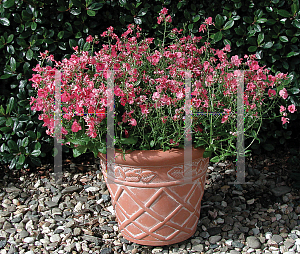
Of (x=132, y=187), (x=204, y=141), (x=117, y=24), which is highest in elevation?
(x=117, y=24)

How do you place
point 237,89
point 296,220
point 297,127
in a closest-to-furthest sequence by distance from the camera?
point 237,89, point 296,220, point 297,127

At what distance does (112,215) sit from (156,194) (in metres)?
0.60

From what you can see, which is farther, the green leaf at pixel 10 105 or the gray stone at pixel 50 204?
the green leaf at pixel 10 105

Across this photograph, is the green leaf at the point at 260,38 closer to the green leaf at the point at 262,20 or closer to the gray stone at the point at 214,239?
the green leaf at the point at 262,20

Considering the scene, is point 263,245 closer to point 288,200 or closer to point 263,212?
point 263,212

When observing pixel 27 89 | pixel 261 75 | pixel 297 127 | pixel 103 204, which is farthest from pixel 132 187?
pixel 297 127

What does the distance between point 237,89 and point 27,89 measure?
169 cm

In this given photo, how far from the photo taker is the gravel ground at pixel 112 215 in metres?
1.85

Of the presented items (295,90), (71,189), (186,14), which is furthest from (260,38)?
(71,189)

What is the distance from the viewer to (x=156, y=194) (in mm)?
1680

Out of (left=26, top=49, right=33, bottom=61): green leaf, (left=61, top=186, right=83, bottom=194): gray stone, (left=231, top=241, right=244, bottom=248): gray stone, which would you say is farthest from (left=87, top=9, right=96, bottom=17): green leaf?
(left=231, top=241, right=244, bottom=248): gray stone

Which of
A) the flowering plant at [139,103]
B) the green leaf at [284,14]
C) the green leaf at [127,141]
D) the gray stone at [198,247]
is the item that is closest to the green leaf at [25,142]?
the flowering plant at [139,103]

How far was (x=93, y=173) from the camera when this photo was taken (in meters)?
2.70

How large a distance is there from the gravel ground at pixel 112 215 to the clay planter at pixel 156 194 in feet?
0.40
